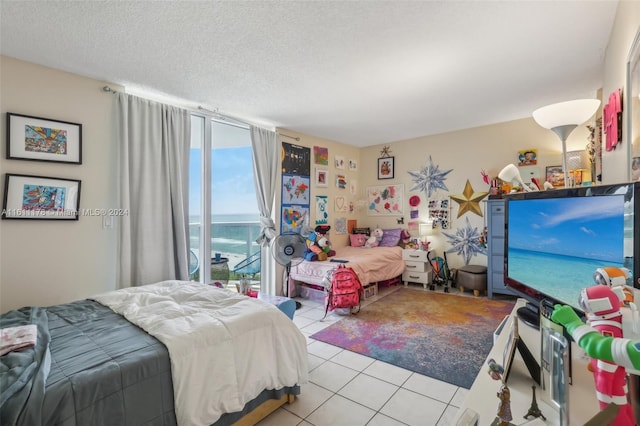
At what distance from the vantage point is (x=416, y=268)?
4.68m

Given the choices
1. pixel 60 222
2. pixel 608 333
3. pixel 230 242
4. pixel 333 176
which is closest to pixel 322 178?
pixel 333 176

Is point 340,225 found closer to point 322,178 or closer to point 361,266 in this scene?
point 322,178

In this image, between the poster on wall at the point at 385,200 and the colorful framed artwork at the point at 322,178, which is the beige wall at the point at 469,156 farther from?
the colorful framed artwork at the point at 322,178

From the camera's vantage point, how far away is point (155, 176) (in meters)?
2.89

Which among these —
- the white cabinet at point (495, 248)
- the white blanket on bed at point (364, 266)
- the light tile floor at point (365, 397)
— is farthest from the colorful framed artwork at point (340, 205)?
the light tile floor at point (365, 397)

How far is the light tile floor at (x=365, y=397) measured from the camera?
1.78 meters

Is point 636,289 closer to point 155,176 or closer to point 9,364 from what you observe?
point 9,364

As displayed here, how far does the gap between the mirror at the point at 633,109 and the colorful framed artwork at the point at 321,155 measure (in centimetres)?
378

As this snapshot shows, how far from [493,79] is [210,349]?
3.28m

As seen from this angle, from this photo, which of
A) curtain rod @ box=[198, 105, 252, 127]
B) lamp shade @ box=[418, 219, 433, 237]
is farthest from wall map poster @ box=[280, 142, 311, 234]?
lamp shade @ box=[418, 219, 433, 237]

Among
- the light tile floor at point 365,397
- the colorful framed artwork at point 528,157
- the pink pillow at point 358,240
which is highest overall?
the colorful framed artwork at point 528,157

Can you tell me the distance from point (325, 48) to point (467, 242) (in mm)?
3790

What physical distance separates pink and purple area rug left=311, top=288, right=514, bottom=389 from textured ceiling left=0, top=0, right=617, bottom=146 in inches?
99.5

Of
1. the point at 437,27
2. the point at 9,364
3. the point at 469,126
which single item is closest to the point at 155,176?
the point at 9,364
